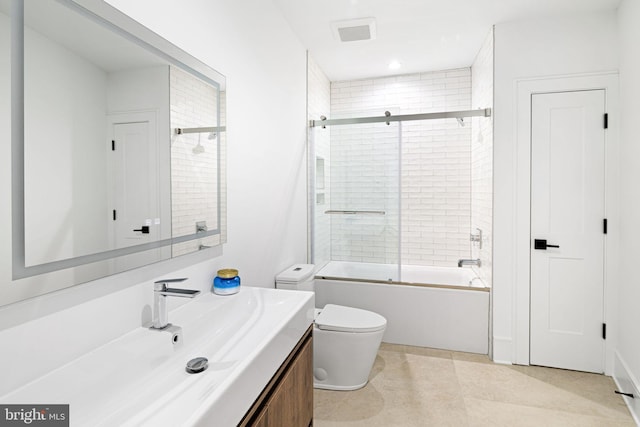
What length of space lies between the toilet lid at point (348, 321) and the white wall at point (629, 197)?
1512mm

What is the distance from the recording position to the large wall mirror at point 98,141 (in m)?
0.85

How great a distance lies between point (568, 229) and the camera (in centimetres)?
254

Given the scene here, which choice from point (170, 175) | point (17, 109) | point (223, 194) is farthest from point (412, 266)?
point (17, 109)

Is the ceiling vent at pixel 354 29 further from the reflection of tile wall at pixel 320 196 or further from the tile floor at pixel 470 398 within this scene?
the tile floor at pixel 470 398

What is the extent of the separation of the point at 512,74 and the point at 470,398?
2326 millimetres

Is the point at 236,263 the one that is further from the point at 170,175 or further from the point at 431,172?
the point at 431,172

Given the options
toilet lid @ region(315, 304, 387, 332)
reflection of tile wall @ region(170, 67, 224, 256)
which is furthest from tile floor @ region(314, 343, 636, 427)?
reflection of tile wall @ region(170, 67, 224, 256)

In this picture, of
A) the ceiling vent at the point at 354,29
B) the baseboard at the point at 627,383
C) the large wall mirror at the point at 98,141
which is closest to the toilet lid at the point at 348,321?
the large wall mirror at the point at 98,141

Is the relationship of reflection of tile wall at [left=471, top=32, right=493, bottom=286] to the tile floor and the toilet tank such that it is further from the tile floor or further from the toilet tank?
the toilet tank

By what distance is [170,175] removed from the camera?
A: 135 cm

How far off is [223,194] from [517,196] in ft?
7.15

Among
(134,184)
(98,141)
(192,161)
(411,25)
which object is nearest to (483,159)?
(411,25)

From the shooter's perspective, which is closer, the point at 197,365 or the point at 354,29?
the point at 197,365

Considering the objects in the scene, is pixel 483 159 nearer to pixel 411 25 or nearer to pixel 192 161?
pixel 411 25
